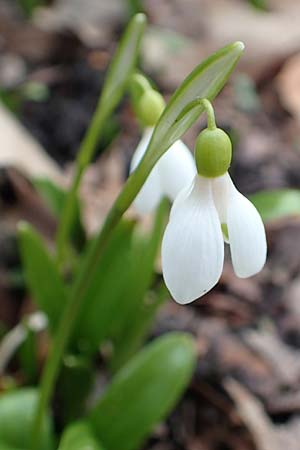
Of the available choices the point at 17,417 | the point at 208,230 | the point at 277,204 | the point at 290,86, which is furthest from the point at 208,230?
the point at 290,86

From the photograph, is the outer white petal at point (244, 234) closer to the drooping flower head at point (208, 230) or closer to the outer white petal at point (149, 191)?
the drooping flower head at point (208, 230)

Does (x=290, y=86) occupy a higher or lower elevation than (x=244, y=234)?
lower

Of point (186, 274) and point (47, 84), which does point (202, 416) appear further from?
point (47, 84)

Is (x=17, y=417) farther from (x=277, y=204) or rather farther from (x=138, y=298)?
(x=277, y=204)


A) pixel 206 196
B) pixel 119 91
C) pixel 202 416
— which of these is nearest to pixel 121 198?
pixel 206 196

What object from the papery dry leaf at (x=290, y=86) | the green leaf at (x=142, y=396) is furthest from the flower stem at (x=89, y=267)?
the papery dry leaf at (x=290, y=86)

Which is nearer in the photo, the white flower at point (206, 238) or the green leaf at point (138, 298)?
the white flower at point (206, 238)

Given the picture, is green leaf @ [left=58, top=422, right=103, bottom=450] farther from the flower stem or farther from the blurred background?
the blurred background
